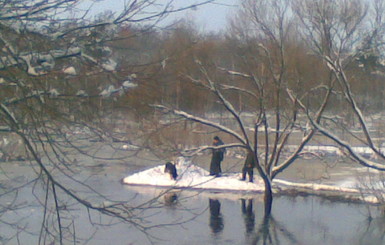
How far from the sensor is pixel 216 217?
14484 millimetres

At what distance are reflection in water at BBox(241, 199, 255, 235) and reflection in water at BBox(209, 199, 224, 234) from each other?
61cm

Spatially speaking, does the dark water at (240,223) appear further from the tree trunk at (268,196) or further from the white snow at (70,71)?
the white snow at (70,71)

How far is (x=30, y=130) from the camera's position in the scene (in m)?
3.70

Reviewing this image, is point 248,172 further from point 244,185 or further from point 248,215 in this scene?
point 248,215

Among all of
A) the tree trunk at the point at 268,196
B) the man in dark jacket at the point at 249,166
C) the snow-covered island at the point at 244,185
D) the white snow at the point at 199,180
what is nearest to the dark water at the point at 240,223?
the tree trunk at the point at 268,196

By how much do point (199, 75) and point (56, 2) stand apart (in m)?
13.3

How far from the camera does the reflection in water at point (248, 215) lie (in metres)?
13.4

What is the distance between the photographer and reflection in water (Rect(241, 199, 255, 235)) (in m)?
13.4

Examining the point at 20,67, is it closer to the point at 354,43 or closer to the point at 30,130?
the point at 30,130

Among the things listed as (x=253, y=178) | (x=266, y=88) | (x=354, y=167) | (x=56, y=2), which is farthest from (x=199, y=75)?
(x=56, y=2)

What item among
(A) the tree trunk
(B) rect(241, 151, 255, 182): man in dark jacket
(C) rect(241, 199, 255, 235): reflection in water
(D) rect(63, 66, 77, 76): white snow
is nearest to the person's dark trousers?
(B) rect(241, 151, 255, 182): man in dark jacket

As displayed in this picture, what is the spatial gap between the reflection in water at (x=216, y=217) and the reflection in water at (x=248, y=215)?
608 millimetres

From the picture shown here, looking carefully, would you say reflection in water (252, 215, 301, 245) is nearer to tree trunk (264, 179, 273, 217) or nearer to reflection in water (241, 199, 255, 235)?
reflection in water (241, 199, 255, 235)

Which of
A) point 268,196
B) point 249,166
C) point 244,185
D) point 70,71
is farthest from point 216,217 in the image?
point 70,71
